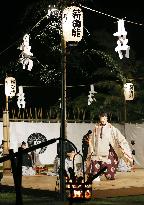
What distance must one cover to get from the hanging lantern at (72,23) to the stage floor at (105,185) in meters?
3.63

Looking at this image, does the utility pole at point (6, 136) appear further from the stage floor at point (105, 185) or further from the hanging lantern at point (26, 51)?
the hanging lantern at point (26, 51)

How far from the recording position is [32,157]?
18188 millimetres

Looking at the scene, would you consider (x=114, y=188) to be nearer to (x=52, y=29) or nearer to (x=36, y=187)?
(x=36, y=187)

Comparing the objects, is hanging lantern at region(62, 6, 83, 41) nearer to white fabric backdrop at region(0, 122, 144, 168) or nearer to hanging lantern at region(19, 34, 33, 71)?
hanging lantern at region(19, 34, 33, 71)

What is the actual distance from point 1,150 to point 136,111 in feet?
33.3

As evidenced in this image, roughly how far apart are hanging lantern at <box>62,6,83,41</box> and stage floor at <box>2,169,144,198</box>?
363 cm

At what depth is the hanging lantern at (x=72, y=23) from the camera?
463 inches

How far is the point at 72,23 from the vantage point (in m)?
12.0

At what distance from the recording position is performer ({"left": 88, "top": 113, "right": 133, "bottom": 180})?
1459 cm

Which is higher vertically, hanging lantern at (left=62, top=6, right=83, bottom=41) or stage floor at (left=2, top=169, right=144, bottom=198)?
hanging lantern at (left=62, top=6, right=83, bottom=41)

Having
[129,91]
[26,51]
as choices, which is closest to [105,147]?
[26,51]

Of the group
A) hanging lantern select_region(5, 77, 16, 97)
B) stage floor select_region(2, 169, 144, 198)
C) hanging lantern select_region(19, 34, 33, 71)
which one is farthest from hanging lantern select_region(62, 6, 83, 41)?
hanging lantern select_region(5, 77, 16, 97)

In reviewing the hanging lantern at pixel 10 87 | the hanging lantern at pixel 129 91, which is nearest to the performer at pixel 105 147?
the hanging lantern at pixel 10 87

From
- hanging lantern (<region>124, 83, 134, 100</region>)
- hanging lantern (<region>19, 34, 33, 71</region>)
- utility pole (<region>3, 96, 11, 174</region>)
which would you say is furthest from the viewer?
hanging lantern (<region>124, 83, 134, 100</region>)
